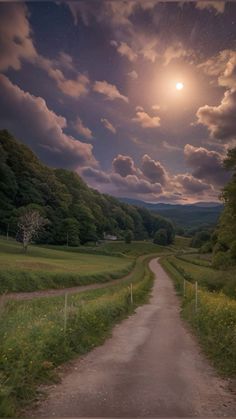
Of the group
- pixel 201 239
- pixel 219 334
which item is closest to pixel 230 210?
Answer: pixel 219 334

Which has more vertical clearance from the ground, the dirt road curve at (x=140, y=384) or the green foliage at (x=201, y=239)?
the green foliage at (x=201, y=239)

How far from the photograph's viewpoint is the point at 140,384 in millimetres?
9328

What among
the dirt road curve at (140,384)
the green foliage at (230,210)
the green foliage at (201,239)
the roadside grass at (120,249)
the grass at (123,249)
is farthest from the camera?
the green foliage at (201,239)

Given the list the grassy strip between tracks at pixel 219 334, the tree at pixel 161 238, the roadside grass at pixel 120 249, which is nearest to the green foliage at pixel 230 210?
→ the grassy strip between tracks at pixel 219 334

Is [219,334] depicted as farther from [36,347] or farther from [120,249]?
[120,249]

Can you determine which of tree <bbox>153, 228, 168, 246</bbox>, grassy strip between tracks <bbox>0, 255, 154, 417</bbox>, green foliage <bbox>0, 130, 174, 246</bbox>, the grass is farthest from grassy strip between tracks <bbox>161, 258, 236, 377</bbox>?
tree <bbox>153, 228, 168, 246</bbox>

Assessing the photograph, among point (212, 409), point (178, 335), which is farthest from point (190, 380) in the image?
point (178, 335)

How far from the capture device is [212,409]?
319 inches

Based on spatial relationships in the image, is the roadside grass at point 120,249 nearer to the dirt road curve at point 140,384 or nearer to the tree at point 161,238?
the tree at point 161,238

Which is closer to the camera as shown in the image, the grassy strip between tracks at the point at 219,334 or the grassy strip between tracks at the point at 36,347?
the grassy strip between tracks at the point at 36,347

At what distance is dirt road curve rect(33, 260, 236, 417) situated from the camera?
7816 millimetres

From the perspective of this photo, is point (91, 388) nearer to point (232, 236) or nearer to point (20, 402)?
point (20, 402)

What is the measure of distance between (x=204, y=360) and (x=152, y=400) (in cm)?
521

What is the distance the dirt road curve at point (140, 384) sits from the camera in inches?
308
